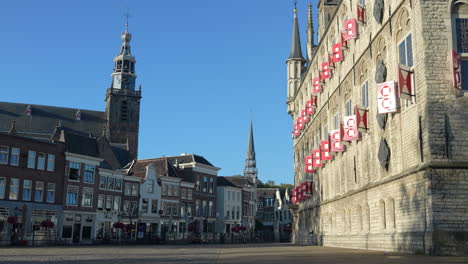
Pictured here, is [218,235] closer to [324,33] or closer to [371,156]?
[324,33]

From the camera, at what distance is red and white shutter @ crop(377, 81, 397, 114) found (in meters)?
22.0

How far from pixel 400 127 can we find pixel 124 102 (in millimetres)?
87625

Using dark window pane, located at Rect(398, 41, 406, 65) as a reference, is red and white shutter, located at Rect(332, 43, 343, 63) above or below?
above

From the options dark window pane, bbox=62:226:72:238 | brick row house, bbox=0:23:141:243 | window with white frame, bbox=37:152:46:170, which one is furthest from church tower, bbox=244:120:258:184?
window with white frame, bbox=37:152:46:170

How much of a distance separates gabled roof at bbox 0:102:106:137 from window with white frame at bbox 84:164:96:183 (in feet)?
123

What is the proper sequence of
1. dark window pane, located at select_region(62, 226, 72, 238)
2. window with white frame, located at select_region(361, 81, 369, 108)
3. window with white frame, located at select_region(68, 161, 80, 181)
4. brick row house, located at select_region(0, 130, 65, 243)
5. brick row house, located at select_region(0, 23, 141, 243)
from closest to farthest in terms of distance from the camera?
window with white frame, located at select_region(361, 81, 369, 108) < brick row house, located at select_region(0, 130, 65, 243) < brick row house, located at select_region(0, 23, 141, 243) < dark window pane, located at select_region(62, 226, 72, 238) < window with white frame, located at select_region(68, 161, 80, 181)

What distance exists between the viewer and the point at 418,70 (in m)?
20.3

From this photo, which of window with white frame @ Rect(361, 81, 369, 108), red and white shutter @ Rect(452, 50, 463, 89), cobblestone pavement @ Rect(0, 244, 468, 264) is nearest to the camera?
cobblestone pavement @ Rect(0, 244, 468, 264)

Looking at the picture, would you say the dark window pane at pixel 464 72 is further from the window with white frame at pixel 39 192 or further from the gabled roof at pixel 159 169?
the gabled roof at pixel 159 169

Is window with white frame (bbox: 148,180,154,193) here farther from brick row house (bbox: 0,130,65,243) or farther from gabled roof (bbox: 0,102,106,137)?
gabled roof (bbox: 0,102,106,137)

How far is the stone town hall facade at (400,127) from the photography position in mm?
18969

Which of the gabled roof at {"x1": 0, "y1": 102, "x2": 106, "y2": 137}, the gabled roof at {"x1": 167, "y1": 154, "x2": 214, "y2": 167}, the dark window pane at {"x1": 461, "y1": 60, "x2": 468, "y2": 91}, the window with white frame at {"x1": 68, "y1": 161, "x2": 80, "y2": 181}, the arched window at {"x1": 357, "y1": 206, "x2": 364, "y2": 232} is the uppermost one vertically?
the gabled roof at {"x1": 0, "y1": 102, "x2": 106, "y2": 137}

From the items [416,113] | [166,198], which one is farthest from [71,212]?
[416,113]

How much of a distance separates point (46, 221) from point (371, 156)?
33.9m
